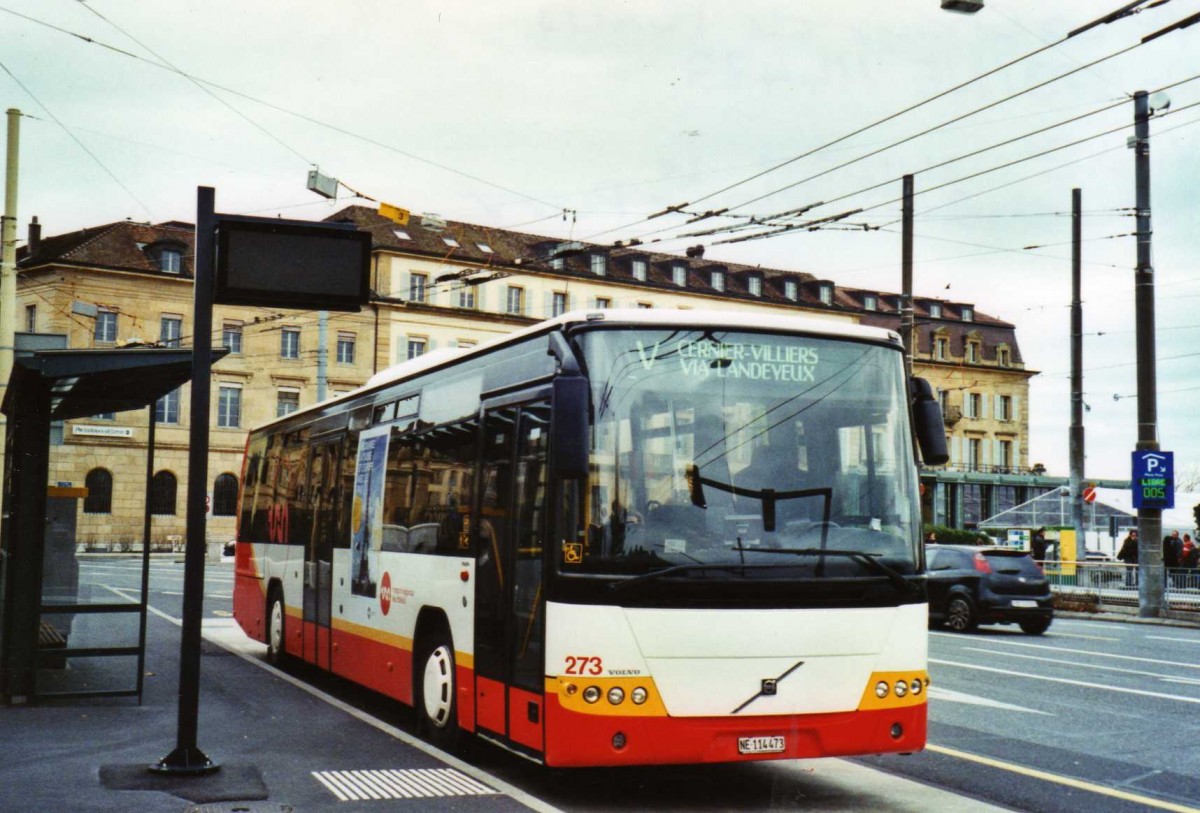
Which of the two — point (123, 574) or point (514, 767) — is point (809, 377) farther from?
point (123, 574)

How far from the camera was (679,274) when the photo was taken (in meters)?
81.7

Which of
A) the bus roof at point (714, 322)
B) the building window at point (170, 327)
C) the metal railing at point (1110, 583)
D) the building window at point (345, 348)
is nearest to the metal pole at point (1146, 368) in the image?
the metal railing at point (1110, 583)

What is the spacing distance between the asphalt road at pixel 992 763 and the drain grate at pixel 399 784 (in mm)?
343

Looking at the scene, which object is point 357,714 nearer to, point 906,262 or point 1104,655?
point 1104,655

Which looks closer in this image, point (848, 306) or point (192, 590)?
point (192, 590)

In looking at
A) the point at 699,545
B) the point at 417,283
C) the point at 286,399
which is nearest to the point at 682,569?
the point at 699,545

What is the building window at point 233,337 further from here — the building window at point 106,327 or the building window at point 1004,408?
the building window at point 1004,408

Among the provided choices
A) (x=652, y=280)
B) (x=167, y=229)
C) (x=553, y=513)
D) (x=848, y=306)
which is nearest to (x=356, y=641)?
(x=553, y=513)

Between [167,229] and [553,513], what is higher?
[167,229]

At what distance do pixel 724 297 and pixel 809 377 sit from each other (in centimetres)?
7253

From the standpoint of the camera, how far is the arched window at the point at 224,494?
6588cm

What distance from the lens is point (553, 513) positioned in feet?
26.3

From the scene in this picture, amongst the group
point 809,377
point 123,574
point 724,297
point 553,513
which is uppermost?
point 724,297

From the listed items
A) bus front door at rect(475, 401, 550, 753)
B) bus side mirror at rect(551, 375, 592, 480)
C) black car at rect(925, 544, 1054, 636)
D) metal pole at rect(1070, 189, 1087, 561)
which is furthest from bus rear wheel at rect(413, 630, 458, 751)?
metal pole at rect(1070, 189, 1087, 561)
